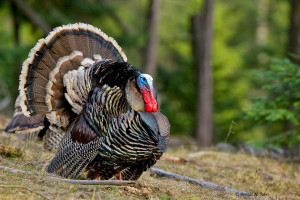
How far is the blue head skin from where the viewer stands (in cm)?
498

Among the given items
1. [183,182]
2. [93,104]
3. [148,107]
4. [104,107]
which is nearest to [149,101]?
[148,107]

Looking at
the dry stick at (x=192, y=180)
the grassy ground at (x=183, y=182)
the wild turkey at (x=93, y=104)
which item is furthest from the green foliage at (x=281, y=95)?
the wild turkey at (x=93, y=104)

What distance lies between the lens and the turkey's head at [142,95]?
499 centimetres

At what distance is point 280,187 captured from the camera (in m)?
6.80

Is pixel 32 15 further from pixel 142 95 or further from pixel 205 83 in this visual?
pixel 142 95

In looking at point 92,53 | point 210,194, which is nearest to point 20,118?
point 92,53

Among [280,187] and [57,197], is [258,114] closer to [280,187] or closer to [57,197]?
[280,187]

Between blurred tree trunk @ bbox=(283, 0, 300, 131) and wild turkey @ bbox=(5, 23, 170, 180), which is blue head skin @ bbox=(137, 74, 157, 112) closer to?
wild turkey @ bbox=(5, 23, 170, 180)

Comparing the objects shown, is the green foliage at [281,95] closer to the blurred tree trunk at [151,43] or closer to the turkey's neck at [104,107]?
the turkey's neck at [104,107]

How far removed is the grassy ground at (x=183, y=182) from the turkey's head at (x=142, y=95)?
92 cm

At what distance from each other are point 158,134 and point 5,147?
233 centimetres

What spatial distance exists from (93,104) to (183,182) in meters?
1.73

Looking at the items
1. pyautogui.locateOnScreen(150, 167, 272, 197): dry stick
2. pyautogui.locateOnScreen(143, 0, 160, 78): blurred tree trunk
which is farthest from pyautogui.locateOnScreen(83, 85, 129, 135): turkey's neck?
pyautogui.locateOnScreen(143, 0, 160, 78): blurred tree trunk

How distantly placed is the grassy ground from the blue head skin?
0.92 meters
